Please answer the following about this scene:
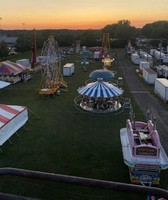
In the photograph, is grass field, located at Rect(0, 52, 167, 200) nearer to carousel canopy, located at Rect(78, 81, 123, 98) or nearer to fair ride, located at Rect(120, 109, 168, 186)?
fair ride, located at Rect(120, 109, 168, 186)

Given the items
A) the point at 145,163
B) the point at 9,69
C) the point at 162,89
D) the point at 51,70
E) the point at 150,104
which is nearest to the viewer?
the point at 145,163

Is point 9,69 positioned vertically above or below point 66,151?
above

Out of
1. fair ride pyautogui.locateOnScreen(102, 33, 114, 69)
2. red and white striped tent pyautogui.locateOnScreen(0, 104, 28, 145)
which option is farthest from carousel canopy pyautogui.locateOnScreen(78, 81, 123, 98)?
fair ride pyautogui.locateOnScreen(102, 33, 114, 69)

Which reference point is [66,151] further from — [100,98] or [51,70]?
[51,70]

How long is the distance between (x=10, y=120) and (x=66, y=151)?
135 inches

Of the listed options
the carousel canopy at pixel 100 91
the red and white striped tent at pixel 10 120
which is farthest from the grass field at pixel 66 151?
the carousel canopy at pixel 100 91

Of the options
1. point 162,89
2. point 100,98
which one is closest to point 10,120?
point 100,98

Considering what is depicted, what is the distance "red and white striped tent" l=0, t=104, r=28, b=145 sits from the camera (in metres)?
13.6

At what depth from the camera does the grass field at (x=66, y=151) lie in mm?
9703

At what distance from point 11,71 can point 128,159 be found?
75.1 feet

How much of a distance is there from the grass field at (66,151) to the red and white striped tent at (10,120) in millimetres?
381

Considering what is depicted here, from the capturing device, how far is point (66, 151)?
42.7 feet

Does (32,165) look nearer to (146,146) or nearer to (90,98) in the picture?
(146,146)

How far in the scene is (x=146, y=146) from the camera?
33.7 feet
